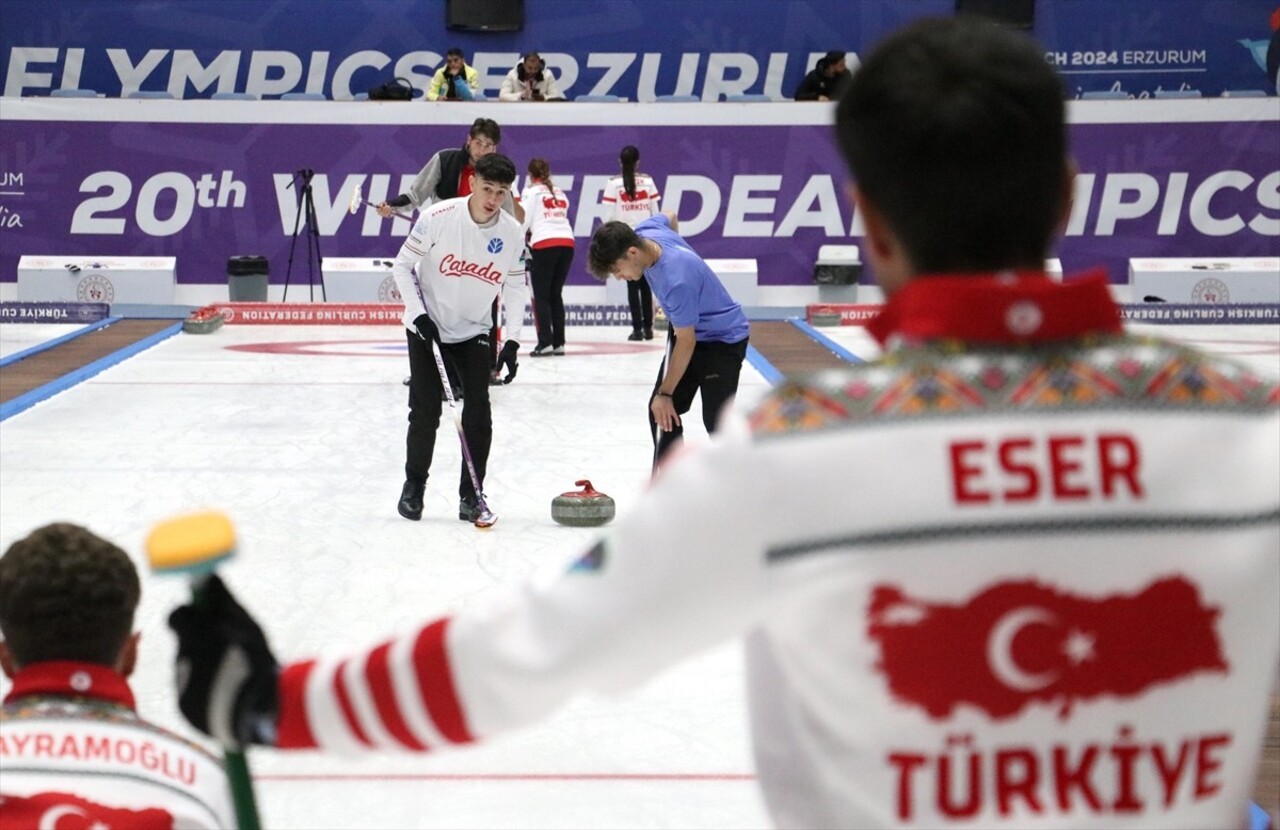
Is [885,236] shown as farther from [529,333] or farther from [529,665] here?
[529,333]

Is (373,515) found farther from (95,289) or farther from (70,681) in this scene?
(95,289)

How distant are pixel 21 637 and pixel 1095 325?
1.25 m

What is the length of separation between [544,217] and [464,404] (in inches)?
219

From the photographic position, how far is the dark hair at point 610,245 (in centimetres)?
586

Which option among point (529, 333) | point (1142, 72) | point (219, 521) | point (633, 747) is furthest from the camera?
point (1142, 72)

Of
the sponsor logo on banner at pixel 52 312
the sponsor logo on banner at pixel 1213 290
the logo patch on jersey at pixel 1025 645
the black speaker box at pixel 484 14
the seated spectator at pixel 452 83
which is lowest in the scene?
the sponsor logo on banner at pixel 52 312

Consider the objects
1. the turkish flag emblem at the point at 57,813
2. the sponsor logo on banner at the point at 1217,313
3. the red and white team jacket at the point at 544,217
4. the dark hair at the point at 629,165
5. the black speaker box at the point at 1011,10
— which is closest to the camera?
the turkish flag emblem at the point at 57,813

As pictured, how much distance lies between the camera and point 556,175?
51.2 feet

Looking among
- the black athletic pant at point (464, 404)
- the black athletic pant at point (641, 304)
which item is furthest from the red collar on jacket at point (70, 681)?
the black athletic pant at point (641, 304)

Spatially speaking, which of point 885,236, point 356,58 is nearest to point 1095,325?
point 885,236

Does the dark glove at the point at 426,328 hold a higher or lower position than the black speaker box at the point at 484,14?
lower

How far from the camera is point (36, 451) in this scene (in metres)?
7.80

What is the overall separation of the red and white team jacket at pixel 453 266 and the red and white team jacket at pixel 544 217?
17.5 ft

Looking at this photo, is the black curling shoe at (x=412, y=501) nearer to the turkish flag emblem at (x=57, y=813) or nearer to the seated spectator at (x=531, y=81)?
the turkish flag emblem at (x=57, y=813)
